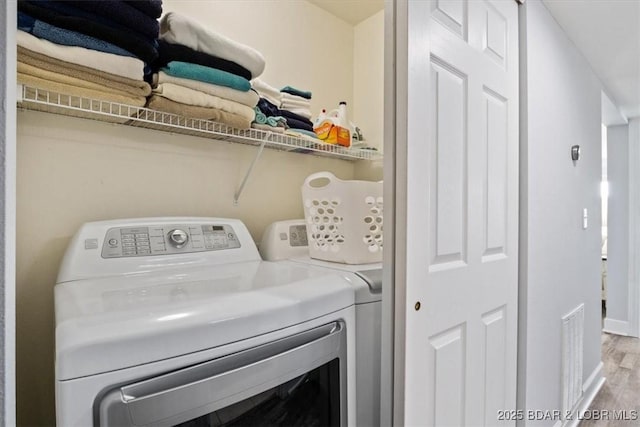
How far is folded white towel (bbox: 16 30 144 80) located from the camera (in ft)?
2.66

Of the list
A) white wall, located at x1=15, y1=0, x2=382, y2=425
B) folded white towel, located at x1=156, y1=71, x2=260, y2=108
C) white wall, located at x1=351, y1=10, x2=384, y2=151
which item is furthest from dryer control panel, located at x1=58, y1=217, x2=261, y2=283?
white wall, located at x1=351, y1=10, x2=384, y2=151

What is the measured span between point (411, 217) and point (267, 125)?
756 millimetres

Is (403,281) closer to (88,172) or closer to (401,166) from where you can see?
(401,166)

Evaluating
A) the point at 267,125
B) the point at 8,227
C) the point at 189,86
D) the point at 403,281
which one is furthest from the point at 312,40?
the point at 8,227

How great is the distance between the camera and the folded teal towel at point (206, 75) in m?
1.06

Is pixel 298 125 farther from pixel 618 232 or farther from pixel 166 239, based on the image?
pixel 618 232

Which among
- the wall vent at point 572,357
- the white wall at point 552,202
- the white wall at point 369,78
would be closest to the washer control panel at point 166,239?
the white wall at point 369,78

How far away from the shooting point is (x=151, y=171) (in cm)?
128

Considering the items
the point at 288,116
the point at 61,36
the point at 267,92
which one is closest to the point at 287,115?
the point at 288,116

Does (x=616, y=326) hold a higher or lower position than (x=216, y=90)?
lower

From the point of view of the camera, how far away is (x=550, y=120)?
171cm

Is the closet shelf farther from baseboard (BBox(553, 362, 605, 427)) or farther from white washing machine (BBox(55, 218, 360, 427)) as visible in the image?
baseboard (BBox(553, 362, 605, 427))

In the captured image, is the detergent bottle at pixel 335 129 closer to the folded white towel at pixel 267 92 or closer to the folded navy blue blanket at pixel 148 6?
the folded white towel at pixel 267 92

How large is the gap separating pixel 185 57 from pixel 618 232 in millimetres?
4458
